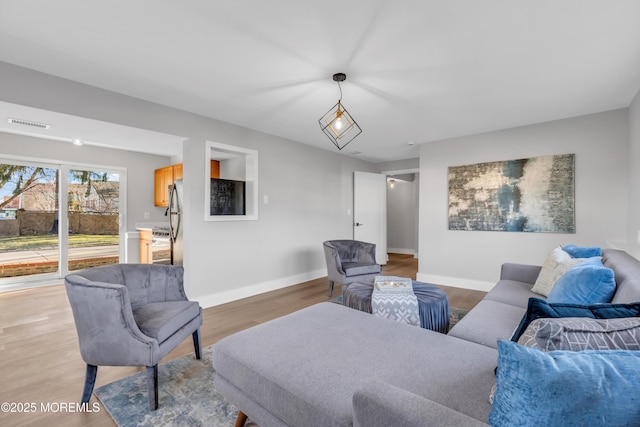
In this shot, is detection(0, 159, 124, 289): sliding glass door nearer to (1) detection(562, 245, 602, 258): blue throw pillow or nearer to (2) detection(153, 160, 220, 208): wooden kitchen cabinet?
(2) detection(153, 160, 220, 208): wooden kitchen cabinet

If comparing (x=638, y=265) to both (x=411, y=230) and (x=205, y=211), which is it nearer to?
(x=205, y=211)

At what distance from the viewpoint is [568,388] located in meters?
0.65

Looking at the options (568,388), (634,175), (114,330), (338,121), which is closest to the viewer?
(568,388)

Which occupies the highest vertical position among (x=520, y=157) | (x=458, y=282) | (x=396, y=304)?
(x=520, y=157)

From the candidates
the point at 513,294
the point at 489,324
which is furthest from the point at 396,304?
the point at 513,294

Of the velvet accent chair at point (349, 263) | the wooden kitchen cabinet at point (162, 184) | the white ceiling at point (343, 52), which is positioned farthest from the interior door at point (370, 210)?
the wooden kitchen cabinet at point (162, 184)

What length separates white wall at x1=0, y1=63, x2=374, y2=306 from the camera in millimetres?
2643

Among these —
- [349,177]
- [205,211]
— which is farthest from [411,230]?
[205,211]

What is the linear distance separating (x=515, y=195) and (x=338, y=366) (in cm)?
383

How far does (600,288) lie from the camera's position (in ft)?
5.16

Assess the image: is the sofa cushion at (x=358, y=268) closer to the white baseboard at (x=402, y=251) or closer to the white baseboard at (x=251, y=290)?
the white baseboard at (x=251, y=290)

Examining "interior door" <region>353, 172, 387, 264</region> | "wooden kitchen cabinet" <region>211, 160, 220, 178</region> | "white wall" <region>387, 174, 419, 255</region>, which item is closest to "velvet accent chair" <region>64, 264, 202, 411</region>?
"wooden kitchen cabinet" <region>211, 160, 220, 178</region>

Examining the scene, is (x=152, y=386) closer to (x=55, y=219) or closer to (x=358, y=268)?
(x=358, y=268)

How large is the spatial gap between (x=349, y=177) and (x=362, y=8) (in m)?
4.18
